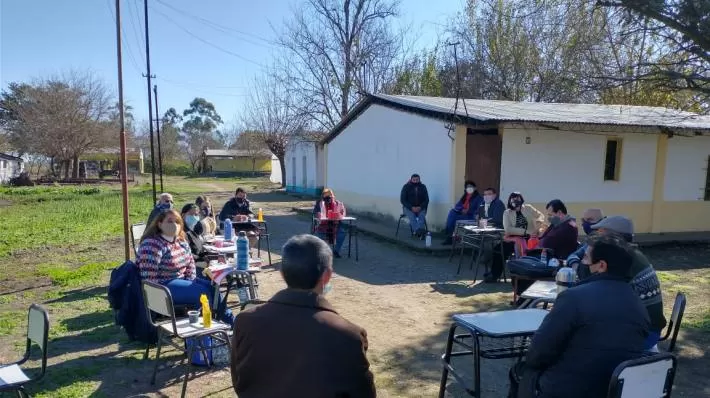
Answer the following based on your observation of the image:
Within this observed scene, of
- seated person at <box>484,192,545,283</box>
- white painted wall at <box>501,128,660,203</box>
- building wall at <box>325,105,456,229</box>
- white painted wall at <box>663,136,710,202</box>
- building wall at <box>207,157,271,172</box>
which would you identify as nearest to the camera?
seated person at <box>484,192,545,283</box>

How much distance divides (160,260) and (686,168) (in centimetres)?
1341

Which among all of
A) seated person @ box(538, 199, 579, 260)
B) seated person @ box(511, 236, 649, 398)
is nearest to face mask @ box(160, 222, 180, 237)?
seated person @ box(511, 236, 649, 398)

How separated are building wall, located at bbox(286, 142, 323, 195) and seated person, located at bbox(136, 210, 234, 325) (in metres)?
19.7

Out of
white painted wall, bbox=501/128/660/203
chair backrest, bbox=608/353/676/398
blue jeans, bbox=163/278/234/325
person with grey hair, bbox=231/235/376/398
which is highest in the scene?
white painted wall, bbox=501/128/660/203

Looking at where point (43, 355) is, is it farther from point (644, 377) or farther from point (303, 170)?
point (303, 170)

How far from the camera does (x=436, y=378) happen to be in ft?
14.4

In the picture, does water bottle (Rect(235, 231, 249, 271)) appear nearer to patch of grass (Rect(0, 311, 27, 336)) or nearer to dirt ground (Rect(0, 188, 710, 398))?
dirt ground (Rect(0, 188, 710, 398))

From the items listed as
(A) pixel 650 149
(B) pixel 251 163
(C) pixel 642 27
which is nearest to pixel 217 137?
(B) pixel 251 163

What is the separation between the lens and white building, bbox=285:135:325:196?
2480 cm

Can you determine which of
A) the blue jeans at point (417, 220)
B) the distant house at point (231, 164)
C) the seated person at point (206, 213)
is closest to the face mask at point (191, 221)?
the seated person at point (206, 213)

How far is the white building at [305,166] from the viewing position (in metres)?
24.8

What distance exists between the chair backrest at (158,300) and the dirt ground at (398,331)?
26.1 inches

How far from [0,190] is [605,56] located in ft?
105

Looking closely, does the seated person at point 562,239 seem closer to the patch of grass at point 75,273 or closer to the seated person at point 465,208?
the seated person at point 465,208
